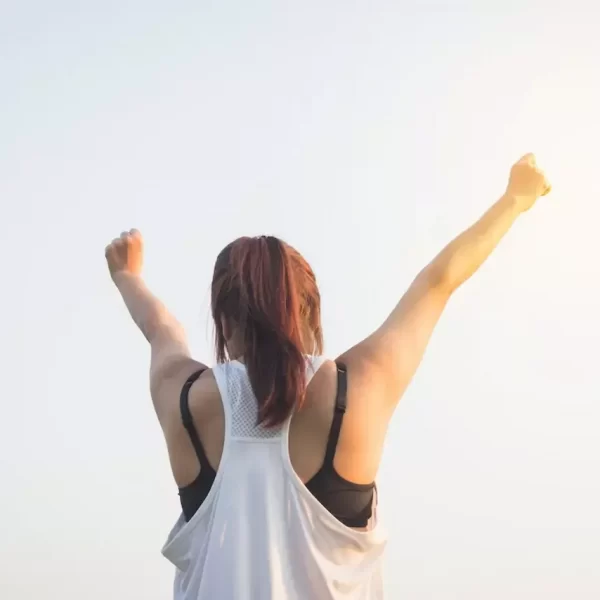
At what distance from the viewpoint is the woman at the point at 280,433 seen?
3.59 meters

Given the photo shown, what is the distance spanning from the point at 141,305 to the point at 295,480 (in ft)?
4.45

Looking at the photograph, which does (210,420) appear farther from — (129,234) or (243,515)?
(129,234)

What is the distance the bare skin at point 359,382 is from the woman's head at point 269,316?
0.08 meters

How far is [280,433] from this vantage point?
3.59 meters

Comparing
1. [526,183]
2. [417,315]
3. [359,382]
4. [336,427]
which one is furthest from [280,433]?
[526,183]

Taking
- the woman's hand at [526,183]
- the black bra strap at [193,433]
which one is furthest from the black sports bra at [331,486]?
the woman's hand at [526,183]

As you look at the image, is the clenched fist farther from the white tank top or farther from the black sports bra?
the white tank top

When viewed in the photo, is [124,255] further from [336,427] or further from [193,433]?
[336,427]

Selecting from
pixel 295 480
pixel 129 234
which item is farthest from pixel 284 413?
pixel 129 234

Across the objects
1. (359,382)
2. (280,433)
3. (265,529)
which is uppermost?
(359,382)

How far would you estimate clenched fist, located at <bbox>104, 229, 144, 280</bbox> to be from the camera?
493cm

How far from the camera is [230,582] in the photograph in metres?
3.61

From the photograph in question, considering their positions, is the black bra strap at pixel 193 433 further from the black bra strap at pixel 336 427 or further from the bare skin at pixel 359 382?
the black bra strap at pixel 336 427

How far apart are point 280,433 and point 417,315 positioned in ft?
2.27
